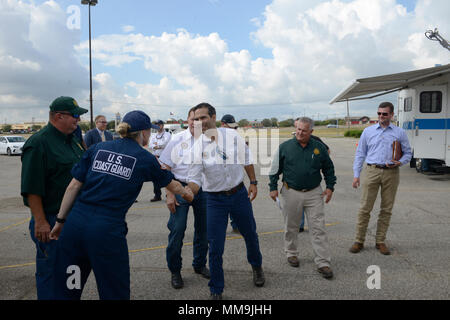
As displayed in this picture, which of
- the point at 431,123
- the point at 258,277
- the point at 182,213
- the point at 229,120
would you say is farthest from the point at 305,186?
the point at 431,123

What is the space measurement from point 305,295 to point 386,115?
284 cm

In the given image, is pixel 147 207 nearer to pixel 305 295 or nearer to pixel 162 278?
pixel 162 278

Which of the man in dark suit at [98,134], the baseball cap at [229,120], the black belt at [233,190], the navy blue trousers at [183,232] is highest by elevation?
the baseball cap at [229,120]

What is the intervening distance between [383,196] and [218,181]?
276 cm

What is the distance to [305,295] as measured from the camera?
11.8 ft

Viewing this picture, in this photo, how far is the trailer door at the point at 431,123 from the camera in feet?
38.5

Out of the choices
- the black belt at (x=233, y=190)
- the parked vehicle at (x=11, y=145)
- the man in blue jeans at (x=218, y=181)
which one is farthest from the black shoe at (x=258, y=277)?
the parked vehicle at (x=11, y=145)

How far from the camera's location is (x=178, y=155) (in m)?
4.20

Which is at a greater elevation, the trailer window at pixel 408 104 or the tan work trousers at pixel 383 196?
the trailer window at pixel 408 104

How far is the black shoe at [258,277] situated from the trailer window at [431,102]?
1107 centimetres

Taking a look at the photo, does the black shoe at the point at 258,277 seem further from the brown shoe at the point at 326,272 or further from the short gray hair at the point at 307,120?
the short gray hair at the point at 307,120

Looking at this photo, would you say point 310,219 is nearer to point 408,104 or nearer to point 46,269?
point 46,269
